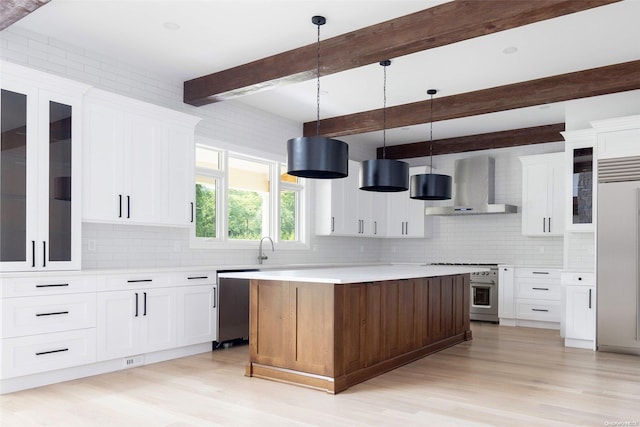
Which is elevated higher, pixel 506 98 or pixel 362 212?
pixel 506 98

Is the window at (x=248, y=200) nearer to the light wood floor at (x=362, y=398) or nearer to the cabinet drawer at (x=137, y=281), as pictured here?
the cabinet drawer at (x=137, y=281)

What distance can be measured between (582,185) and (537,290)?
80.2 inches

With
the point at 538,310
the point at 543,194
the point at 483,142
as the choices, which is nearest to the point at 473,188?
the point at 483,142

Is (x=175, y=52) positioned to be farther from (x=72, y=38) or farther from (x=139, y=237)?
(x=139, y=237)

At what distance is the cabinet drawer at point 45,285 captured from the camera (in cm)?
399

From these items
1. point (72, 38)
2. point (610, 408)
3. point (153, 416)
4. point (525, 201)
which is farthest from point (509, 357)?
point (72, 38)

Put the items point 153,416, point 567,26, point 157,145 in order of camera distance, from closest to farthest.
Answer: point 153,416 < point 567,26 < point 157,145

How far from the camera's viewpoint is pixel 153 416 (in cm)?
348

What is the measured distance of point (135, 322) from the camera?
490 centimetres

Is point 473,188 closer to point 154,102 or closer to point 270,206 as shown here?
point 270,206

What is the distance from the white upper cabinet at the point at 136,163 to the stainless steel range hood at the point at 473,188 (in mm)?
4747

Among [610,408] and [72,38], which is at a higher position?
[72,38]

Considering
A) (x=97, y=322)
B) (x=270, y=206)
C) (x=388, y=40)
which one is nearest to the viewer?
(x=388, y=40)

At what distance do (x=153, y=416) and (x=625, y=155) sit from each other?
5483mm
